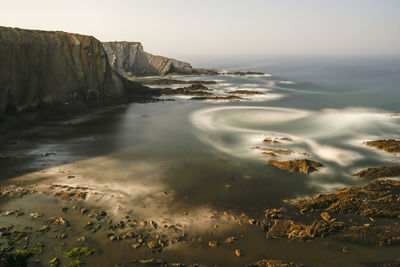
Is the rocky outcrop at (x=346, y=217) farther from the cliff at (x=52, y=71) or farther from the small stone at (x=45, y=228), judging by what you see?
the cliff at (x=52, y=71)

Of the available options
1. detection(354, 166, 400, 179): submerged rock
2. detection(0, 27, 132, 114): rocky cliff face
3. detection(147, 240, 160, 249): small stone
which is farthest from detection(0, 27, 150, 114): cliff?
detection(354, 166, 400, 179): submerged rock

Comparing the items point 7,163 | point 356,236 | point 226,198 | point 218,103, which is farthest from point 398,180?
point 218,103

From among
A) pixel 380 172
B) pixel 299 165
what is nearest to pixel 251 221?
pixel 299 165

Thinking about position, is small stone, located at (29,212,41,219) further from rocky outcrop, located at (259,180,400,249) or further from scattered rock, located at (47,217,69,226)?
rocky outcrop, located at (259,180,400,249)

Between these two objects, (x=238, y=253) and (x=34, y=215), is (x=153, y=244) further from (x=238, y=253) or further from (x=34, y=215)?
(x=34, y=215)

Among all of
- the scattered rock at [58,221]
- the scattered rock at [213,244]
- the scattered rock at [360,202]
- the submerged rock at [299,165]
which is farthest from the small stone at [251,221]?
the scattered rock at [58,221]
